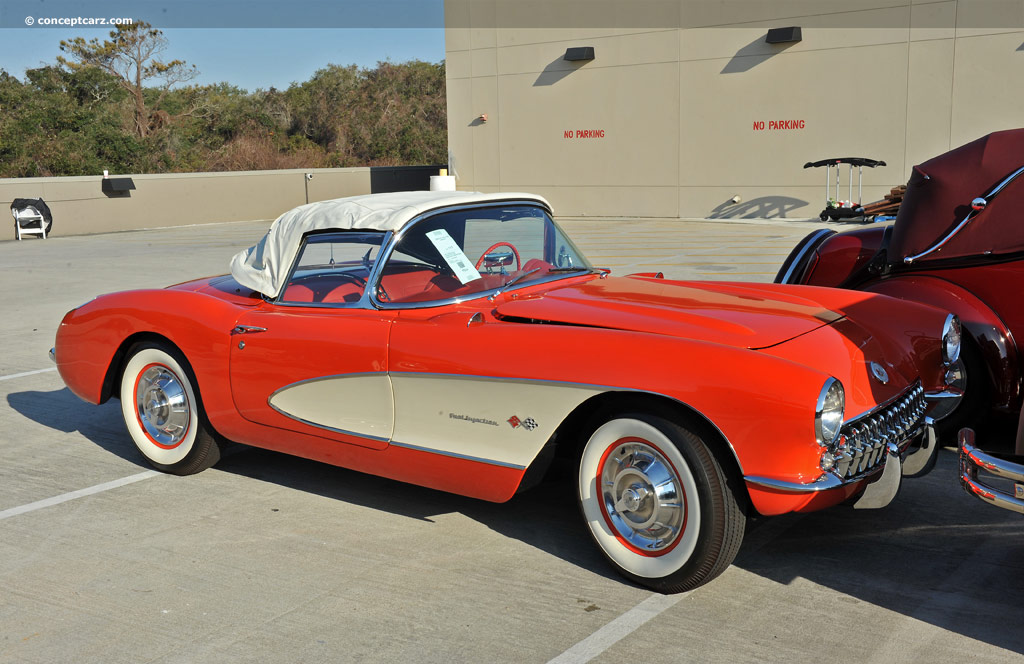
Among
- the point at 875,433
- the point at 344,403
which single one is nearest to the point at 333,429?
the point at 344,403

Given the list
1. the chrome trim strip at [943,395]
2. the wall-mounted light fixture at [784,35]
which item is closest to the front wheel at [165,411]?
the chrome trim strip at [943,395]

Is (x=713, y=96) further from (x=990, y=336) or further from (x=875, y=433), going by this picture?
(x=875, y=433)

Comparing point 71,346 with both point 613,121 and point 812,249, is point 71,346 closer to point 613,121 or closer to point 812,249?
point 812,249

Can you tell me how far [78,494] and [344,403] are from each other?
1677 millimetres

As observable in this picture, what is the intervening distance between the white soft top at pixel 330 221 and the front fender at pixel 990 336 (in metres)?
2.27

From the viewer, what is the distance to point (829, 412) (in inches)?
131

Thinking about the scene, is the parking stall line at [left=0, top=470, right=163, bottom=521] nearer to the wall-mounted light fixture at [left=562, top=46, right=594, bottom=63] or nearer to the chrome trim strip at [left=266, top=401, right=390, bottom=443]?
the chrome trim strip at [left=266, top=401, right=390, bottom=443]

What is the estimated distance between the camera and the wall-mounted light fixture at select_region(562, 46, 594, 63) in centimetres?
2473

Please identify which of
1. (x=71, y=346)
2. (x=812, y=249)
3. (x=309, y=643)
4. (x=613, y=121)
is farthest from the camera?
(x=613, y=121)

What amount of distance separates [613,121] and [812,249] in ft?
63.1

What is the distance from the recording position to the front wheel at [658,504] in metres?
3.41

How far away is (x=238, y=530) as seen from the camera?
441 centimetres

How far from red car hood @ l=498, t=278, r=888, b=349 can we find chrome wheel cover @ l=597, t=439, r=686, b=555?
1.57ft
